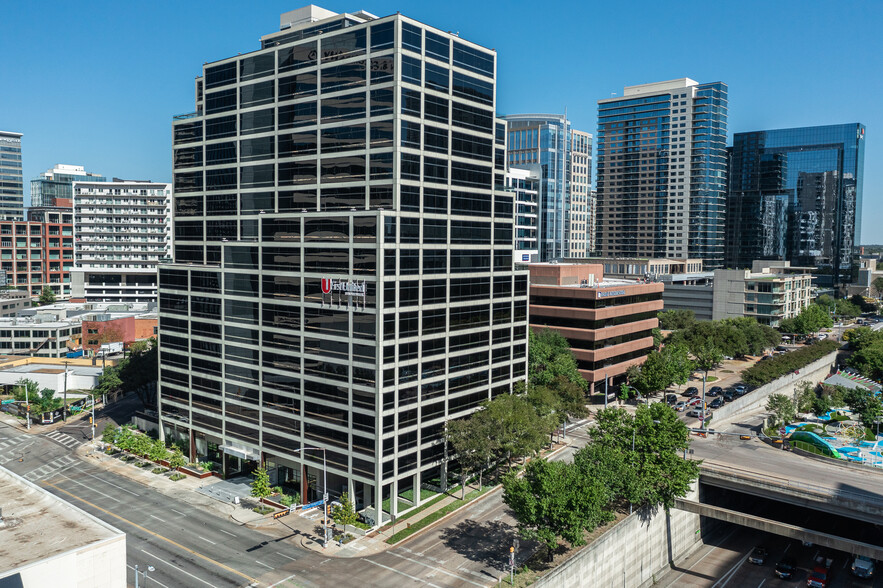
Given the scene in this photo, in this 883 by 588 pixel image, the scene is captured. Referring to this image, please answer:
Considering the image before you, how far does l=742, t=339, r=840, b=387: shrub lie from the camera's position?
129 m

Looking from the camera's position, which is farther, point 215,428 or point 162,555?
point 215,428

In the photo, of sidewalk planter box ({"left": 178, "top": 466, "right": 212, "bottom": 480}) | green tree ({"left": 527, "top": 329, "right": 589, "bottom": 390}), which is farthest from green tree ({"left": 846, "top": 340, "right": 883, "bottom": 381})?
sidewalk planter box ({"left": 178, "top": 466, "right": 212, "bottom": 480})

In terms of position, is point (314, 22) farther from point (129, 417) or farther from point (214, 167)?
point (129, 417)

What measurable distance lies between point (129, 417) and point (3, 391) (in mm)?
39312

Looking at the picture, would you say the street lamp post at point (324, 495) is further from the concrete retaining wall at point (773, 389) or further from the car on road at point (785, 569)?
the concrete retaining wall at point (773, 389)

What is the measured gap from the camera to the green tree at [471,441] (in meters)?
80.1

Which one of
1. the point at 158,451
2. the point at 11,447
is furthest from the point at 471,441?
the point at 11,447

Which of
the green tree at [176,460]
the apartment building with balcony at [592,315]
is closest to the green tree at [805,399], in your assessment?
the apartment building with balcony at [592,315]

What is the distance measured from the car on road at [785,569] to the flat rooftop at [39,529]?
7730cm

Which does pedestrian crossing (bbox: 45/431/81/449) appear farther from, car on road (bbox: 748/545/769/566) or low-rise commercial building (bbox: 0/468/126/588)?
car on road (bbox: 748/545/769/566)

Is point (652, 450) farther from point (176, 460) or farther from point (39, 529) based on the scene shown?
point (176, 460)

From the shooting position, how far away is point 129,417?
407 ft

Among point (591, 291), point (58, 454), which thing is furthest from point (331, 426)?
point (591, 291)

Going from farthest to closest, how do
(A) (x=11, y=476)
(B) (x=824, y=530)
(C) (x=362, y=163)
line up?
(B) (x=824, y=530) → (C) (x=362, y=163) → (A) (x=11, y=476)
